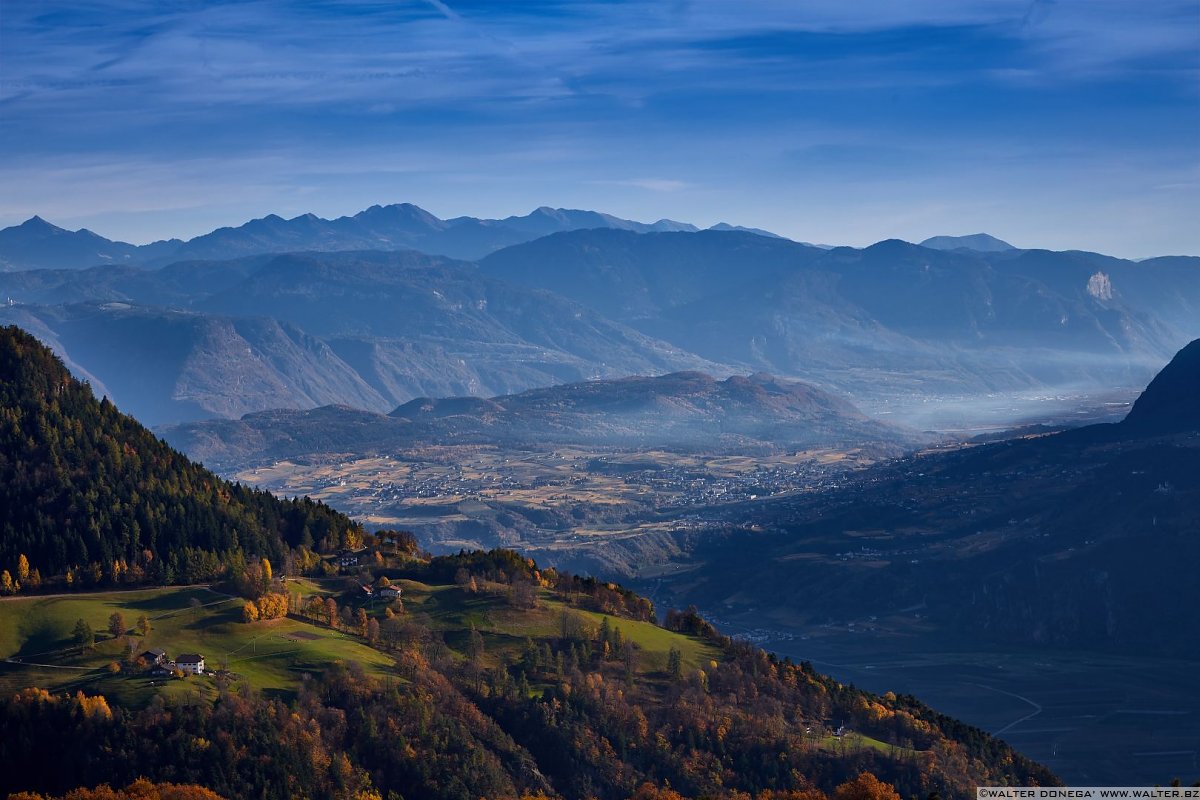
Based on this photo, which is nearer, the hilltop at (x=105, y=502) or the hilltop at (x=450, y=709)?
the hilltop at (x=450, y=709)

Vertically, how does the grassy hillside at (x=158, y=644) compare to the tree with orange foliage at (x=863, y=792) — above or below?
above

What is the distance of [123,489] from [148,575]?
1454cm

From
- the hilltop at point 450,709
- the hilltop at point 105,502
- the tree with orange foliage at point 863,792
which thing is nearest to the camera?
the tree with orange foliage at point 863,792

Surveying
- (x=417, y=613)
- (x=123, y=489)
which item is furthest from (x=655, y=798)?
(x=123, y=489)

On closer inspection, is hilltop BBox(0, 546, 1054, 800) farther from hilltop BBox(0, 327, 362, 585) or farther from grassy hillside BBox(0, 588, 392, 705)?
hilltop BBox(0, 327, 362, 585)

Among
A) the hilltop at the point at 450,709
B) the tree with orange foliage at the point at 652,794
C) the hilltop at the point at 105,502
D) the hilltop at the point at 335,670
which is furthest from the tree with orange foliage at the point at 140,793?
the hilltop at the point at 105,502

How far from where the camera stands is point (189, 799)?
10131 centimetres

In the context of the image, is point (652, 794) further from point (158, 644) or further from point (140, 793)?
point (158, 644)

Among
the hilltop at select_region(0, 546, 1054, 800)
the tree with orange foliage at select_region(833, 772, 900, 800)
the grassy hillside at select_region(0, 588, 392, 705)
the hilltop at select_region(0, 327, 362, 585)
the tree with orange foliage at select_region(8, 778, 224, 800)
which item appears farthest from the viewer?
the hilltop at select_region(0, 327, 362, 585)

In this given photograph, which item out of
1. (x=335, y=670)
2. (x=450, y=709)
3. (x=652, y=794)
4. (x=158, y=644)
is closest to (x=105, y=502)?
(x=158, y=644)

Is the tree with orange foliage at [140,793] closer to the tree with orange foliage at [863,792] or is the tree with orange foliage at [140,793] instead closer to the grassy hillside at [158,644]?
→ the grassy hillside at [158,644]

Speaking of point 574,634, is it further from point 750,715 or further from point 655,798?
point 655,798

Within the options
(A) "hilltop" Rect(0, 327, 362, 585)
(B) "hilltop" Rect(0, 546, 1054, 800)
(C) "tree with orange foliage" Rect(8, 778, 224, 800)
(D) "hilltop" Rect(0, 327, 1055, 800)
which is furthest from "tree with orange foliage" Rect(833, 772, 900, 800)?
(A) "hilltop" Rect(0, 327, 362, 585)

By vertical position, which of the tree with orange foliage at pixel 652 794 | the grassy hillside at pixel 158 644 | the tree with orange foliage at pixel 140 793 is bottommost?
the tree with orange foliage at pixel 652 794
